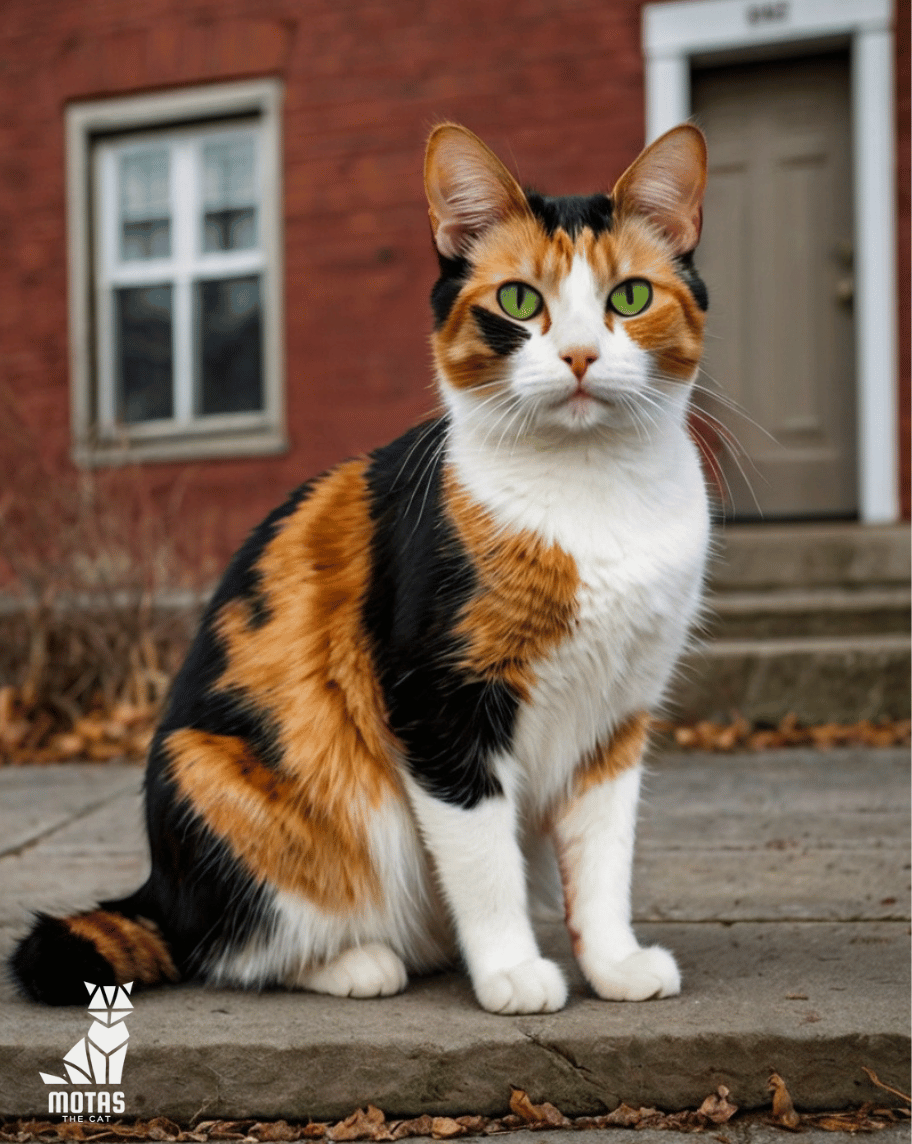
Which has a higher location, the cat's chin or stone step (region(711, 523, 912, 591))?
the cat's chin

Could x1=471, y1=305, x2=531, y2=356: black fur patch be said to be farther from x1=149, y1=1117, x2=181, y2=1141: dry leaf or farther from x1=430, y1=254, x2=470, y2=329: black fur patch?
x1=149, y1=1117, x2=181, y2=1141: dry leaf

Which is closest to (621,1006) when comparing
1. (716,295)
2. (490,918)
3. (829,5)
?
(490,918)

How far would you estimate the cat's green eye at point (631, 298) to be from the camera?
74.1 inches

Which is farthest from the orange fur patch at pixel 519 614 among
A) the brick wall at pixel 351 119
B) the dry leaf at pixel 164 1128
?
the brick wall at pixel 351 119

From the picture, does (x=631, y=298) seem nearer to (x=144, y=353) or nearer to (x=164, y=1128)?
(x=164, y=1128)

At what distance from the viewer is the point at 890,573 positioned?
548cm

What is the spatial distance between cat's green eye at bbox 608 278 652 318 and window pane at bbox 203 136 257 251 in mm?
5846

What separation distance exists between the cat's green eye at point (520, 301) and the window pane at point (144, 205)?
609 centimetres

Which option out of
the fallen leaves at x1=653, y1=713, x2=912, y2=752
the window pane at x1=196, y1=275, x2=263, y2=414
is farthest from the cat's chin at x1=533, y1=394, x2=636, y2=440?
the window pane at x1=196, y1=275, x2=263, y2=414

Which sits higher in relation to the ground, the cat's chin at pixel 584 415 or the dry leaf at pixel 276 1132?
the cat's chin at pixel 584 415

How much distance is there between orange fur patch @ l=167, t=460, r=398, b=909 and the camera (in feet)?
6.51

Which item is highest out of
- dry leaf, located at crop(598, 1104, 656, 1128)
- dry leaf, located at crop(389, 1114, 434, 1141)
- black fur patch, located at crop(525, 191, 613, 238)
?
black fur patch, located at crop(525, 191, 613, 238)

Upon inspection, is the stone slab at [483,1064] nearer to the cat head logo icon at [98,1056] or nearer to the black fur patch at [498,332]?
the cat head logo icon at [98,1056]

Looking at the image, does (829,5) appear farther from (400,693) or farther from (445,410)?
(400,693)
